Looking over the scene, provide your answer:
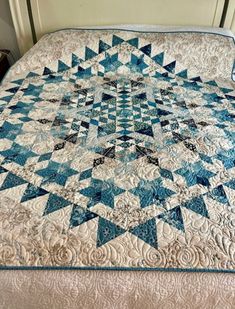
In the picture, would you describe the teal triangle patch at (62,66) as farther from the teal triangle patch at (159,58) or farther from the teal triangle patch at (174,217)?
the teal triangle patch at (174,217)

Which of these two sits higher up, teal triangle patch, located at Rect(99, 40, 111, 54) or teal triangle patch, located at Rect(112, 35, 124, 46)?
teal triangle patch, located at Rect(112, 35, 124, 46)

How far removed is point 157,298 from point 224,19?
75.7 inches

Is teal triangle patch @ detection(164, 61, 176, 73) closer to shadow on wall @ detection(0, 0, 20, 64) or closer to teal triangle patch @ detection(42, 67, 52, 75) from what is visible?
teal triangle patch @ detection(42, 67, 52, 75)

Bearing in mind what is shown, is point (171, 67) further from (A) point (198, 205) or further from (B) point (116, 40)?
(A) point (198, 205)

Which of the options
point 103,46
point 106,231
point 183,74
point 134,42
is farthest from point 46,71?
point 106,231

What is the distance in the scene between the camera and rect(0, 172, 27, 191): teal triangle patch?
3.11 ft

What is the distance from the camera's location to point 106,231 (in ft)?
2.61

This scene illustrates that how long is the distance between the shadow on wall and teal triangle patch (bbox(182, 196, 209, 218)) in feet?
6.38

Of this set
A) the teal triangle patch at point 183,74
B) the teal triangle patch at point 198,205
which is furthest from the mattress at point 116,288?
the teal triangle patch at point 183,74

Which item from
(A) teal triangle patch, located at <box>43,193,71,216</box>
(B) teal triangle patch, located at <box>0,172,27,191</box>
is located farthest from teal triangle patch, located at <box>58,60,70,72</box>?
(A) teal triangle patch, located at <box>43,193,71,216</box>

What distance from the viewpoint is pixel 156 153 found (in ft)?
3.64

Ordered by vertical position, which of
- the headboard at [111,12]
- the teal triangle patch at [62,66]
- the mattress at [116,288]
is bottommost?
the mattress at [116,288]

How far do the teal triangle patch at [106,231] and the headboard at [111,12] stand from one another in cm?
165

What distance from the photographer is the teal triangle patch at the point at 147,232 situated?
773mm
